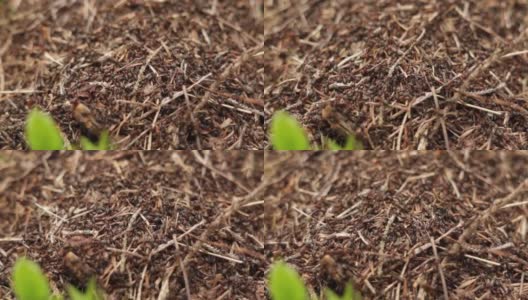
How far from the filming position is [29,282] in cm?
171

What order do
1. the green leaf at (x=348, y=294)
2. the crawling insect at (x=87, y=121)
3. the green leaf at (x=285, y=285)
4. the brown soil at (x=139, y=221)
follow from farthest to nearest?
the crawling insect at (x=87, y=121)
the brown soil at (x=139, y=221)
the green leaf at (x=348, y=294)
the green leaf at (x=285, y=285)

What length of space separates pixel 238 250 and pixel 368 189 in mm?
523

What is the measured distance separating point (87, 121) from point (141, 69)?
0.30m

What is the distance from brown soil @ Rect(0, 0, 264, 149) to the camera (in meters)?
2.18

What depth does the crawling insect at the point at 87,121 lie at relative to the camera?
6.89ft

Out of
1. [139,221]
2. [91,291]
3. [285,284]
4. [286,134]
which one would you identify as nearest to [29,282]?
[91,291]

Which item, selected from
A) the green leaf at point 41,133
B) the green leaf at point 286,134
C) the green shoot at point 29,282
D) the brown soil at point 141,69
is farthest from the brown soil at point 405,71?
the green shoot at point 29,282

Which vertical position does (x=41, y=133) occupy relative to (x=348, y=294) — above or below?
above

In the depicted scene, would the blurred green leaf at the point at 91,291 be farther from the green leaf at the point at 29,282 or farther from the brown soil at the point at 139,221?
the green leaf at the point at 29,282

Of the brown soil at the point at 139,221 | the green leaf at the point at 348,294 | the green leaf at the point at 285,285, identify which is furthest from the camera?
the brown soil at the point at 139,221

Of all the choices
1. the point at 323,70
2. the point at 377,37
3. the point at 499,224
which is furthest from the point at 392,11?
the point at 499,224

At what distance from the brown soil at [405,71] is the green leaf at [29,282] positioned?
0.96 metres

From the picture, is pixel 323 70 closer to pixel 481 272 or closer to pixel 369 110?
pixel 369 110

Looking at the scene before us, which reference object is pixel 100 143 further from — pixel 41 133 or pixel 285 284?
pixel 285 284
